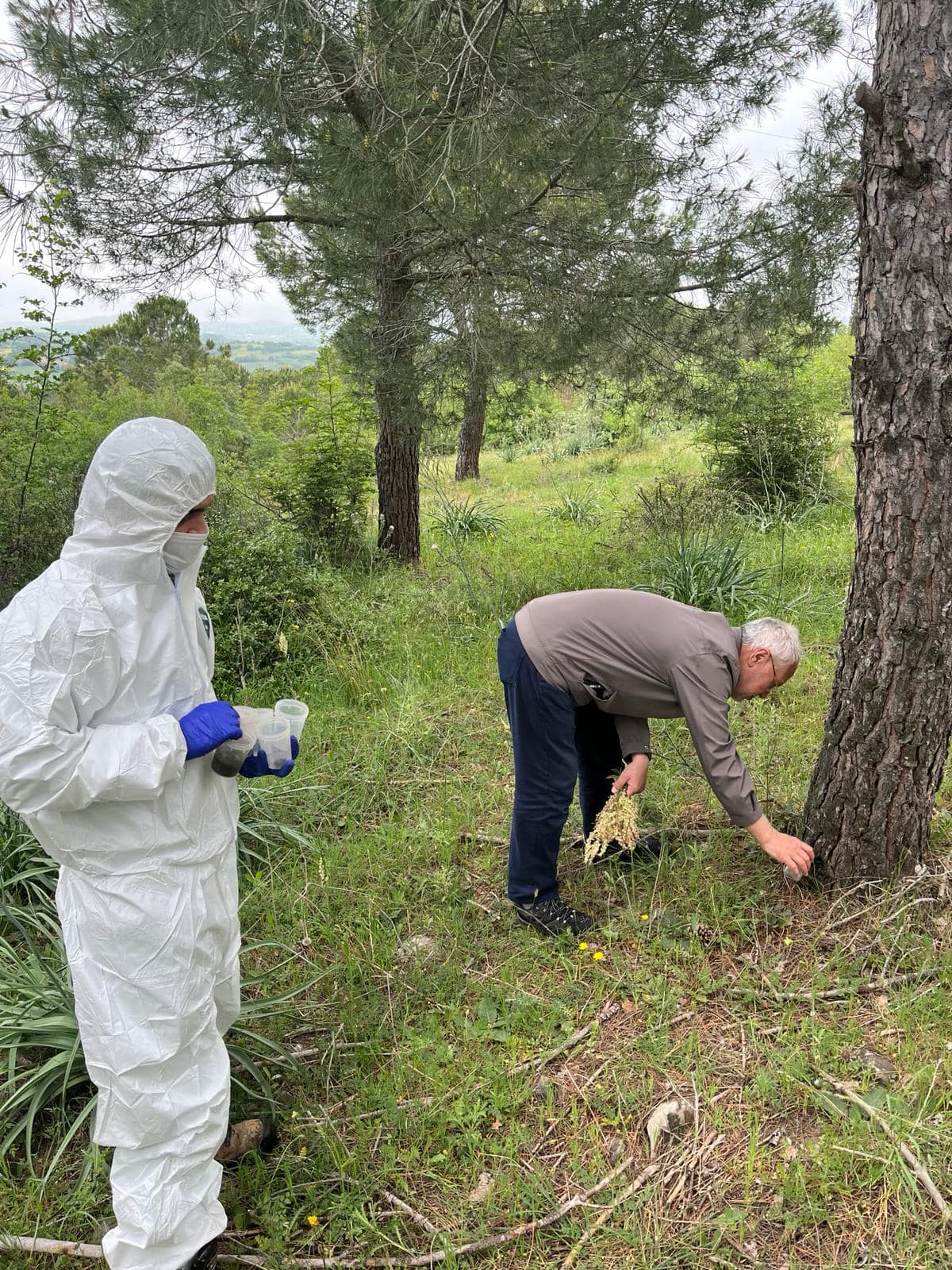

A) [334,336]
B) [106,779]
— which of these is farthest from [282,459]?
[106,779]

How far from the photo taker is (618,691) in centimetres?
268

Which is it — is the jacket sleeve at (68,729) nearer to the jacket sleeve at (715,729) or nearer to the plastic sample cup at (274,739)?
the plastic sample cup at (274,739)

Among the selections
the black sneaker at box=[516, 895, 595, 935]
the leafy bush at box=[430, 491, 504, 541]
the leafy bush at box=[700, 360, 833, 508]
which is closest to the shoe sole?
the black sneaker at box=[516, 895, 595, 935]

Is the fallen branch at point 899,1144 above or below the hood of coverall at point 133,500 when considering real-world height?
below

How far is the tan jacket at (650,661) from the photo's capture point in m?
2.47

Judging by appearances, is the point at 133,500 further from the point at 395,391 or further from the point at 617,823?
the point at 395,391

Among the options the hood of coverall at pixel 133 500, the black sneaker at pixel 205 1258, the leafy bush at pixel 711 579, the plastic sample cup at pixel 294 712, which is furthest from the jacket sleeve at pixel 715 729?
the leafy bush at pixel 711 579

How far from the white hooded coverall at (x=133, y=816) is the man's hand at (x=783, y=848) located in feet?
5.04

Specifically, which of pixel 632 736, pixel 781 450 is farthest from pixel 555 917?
pixel 781 450

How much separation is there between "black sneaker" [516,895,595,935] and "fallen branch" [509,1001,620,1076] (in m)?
0.32

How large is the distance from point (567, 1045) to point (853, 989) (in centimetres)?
81

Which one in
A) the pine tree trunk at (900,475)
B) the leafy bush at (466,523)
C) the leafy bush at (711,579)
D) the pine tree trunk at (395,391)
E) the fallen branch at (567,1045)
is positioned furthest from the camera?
the leafy bush at (466,523)

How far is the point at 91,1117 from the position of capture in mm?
2389

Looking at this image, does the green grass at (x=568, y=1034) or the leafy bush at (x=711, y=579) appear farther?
the leafy bush at (x=711, y=579)
